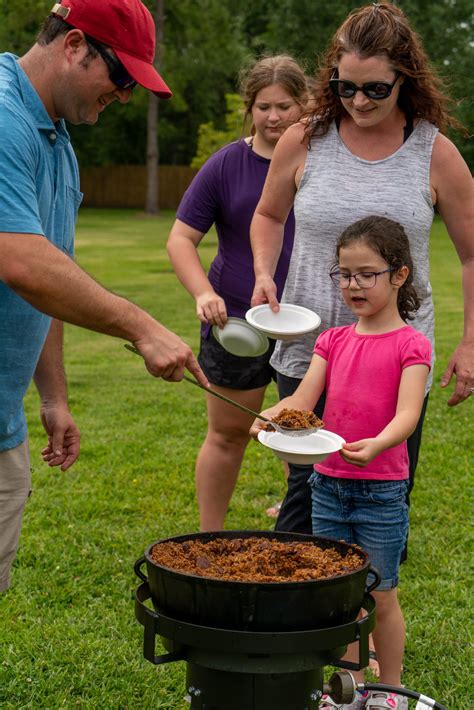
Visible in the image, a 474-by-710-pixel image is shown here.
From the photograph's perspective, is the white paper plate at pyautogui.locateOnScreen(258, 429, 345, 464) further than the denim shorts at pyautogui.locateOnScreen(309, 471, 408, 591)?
No

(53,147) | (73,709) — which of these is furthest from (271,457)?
(53,147)

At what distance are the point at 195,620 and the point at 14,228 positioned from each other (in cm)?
102

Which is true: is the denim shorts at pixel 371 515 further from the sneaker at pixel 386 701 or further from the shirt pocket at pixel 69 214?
the shirt pocket at pixel 69 214

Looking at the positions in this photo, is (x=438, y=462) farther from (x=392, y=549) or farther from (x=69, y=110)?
(x=69, y=110)

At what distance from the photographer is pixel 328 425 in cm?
305

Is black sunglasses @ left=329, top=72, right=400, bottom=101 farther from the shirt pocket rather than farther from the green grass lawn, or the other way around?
the green grass lawn

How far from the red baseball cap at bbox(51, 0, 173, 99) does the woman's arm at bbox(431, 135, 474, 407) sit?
3.17 feet

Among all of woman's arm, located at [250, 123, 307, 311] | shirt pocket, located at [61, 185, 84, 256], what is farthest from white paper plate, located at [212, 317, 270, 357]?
shirt pocket, located at [61, 185, 84, 256]

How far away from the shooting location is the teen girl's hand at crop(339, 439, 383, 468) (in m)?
2.70

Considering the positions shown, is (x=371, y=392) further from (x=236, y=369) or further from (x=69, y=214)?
(x=236, y=369)

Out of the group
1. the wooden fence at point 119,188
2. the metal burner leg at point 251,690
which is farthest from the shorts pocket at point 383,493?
the wooden fence at point 119,188

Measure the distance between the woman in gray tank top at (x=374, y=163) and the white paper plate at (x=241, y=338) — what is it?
461 millimetres

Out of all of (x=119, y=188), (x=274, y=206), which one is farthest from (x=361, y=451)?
(x=119, y=188)

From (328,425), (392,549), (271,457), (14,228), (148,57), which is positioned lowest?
(271,457)
